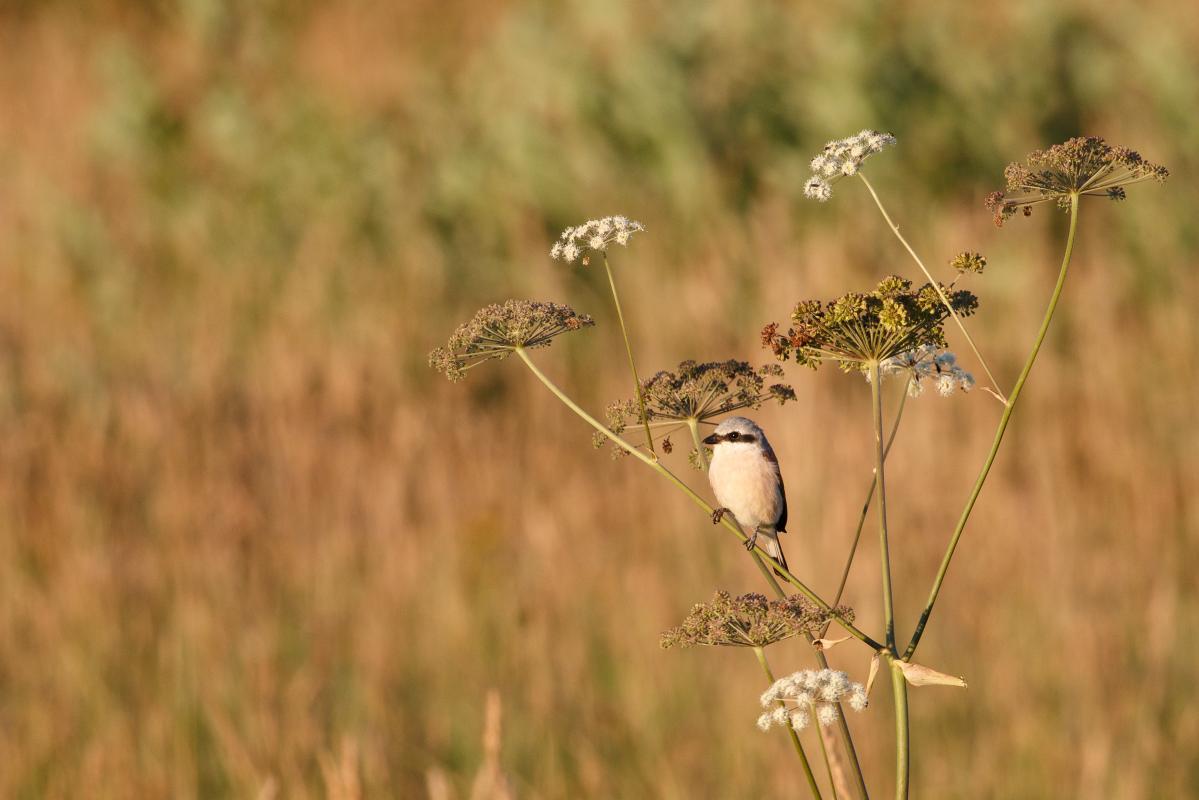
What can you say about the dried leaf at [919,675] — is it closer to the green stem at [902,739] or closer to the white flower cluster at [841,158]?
the green stem at [902,739]

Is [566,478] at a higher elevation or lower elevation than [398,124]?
lower

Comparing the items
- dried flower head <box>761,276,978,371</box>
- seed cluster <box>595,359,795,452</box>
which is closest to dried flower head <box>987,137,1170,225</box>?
dried flower head <box>761,276,978,371</box>

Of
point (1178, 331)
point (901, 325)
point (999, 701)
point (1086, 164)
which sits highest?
point (1178, 331)

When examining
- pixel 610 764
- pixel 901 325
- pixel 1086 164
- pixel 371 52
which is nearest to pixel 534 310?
pixel 901 325

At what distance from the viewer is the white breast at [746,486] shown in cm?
159

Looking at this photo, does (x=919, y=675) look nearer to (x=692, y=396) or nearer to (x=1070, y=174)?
(x=692, y=396)

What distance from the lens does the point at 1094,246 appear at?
8.98 metres

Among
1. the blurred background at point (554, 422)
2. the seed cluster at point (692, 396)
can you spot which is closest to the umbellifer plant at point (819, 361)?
the seed cluster at point (692, 396)

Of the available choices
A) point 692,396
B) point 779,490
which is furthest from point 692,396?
point 779,490

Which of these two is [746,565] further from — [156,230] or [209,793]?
[156,230]

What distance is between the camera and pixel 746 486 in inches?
62.8

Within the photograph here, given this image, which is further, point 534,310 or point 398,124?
point 398,124

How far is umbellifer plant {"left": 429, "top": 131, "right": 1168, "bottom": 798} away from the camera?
132 centimetres

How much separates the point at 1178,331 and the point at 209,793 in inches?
236
